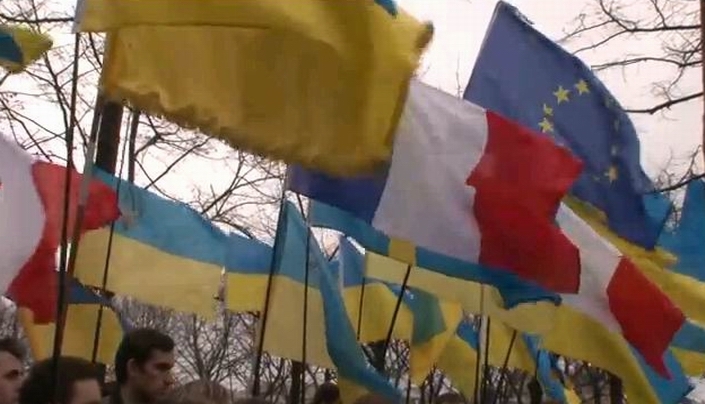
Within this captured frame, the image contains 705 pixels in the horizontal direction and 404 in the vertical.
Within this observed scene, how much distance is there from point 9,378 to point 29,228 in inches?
61.6

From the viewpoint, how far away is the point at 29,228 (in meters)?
6.12

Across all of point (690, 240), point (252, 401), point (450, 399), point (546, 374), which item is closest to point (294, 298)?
point (450, 399)

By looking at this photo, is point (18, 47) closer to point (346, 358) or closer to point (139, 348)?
point (139, 348)

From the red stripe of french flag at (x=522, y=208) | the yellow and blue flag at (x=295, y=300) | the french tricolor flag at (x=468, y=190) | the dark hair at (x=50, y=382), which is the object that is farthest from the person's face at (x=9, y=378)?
the yellow and blue flag at (x=295, y=300)

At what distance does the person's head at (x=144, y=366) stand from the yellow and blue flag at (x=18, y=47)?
1.51 m

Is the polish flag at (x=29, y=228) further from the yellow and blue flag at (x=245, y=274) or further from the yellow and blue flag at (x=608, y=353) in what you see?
the yellow and blue flag at (x=608, y=353)

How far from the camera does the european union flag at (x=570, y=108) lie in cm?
760

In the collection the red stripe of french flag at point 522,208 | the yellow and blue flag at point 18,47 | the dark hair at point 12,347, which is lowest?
the dark hair at point 12,347

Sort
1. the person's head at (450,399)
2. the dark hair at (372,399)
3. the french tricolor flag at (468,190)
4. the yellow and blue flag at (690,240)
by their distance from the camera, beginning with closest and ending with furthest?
the dark hair at (372,399) < the french tricolor flag at (468,190) < the person's head at (450,399) < the yellow and blue flag at (690,240)

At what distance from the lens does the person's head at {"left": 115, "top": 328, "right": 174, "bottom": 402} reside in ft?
16.6

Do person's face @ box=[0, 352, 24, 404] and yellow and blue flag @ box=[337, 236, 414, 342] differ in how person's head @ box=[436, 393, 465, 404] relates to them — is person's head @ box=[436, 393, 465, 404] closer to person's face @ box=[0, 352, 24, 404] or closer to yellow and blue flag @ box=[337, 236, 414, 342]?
yellow and blue flag @ box=[337, 236, 414, 342]

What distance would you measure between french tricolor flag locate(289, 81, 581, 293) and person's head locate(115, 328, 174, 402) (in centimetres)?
125

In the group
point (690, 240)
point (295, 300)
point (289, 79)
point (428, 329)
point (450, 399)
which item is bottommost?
point (450, 399)

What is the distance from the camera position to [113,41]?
4.66m
